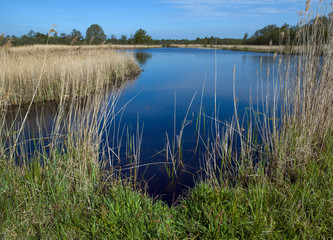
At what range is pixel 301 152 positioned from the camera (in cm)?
232

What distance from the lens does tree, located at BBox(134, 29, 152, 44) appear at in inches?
2036

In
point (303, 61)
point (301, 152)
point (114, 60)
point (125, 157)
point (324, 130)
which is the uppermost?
point (114, 60)

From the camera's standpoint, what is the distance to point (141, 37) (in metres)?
52.2

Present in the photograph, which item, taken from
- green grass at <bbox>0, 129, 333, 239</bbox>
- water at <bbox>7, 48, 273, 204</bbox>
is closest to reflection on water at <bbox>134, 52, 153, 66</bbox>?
water at <bbox>7, 48, 273, 204</bbox>

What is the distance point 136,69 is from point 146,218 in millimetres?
11065

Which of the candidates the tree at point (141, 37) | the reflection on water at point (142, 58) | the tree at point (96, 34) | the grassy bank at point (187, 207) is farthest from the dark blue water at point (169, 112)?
the tree at point (141, 37)

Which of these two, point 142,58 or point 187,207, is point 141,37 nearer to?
point 142,58

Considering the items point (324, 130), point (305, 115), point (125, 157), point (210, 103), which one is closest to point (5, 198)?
point (125, 157)

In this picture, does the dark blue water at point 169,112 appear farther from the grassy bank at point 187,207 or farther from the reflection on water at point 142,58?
the reflection on water at point 142,58

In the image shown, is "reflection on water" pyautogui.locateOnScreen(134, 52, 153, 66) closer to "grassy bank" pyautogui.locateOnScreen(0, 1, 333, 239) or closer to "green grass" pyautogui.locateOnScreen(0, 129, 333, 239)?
"grassy bank" pyautogui.locateOnScreen(0, 1, 333, 239)

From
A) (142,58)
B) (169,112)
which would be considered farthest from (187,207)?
(142,58)

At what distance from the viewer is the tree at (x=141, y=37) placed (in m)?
51.7

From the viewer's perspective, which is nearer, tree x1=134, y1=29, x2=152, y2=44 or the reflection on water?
the reflection on water

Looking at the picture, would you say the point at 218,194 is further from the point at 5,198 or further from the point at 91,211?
the point at 5,198
